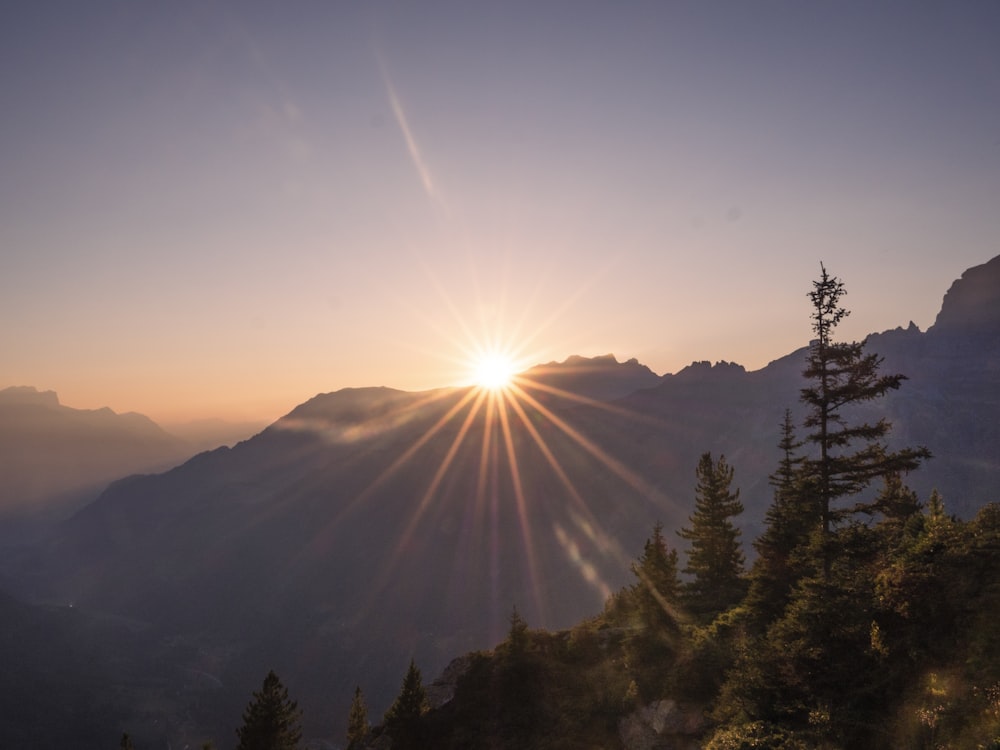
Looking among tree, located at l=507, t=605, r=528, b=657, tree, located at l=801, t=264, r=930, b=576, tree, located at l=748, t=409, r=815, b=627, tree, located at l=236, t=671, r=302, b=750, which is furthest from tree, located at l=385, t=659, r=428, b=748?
tree, located at l=801, t=264, r=930, b=576

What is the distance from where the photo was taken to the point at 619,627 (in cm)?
3731

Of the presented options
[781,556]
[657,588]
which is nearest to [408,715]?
[657,588]

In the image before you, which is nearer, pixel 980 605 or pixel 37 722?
pixel 980 605

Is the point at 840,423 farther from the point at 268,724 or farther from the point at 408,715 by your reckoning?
the point at 268,724

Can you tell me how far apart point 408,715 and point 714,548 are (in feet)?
76.5

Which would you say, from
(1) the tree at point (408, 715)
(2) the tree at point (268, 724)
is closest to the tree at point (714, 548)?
(1) the tree at point (408, 715)

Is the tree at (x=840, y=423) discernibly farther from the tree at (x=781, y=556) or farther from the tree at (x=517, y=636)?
the tree at (x=517, y=636)

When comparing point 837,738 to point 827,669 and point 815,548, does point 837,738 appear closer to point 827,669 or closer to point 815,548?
point 827,669

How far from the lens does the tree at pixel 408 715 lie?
3216 centimetres

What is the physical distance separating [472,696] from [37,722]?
239 m

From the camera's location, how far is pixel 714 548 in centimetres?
3547

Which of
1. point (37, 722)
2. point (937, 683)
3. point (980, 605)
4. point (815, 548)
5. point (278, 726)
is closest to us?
point (937, 683)

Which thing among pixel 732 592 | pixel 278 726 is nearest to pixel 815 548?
pixel 732 592

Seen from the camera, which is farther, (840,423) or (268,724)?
(268,724)
